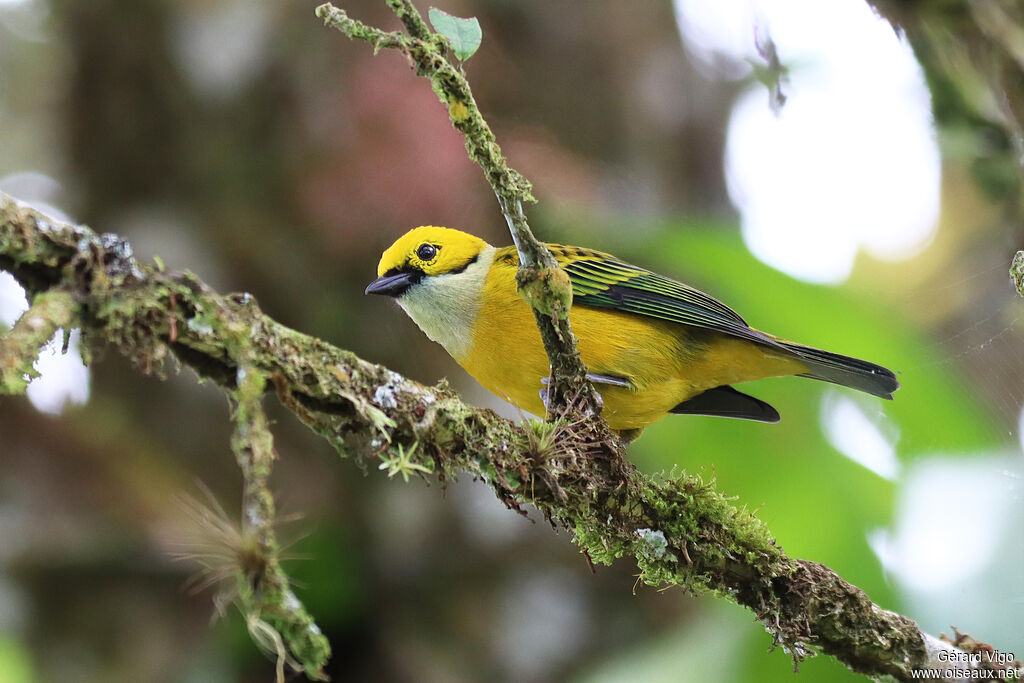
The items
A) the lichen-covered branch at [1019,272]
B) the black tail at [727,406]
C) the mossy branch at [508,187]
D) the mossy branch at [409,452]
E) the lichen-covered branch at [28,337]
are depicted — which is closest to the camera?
the lichen-covered branch at [28,337]

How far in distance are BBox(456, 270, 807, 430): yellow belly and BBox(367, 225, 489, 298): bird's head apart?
16 centimetres

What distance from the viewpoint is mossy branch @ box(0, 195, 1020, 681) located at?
129 cm

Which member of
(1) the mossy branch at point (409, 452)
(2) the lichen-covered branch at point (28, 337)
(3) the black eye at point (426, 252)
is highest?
(3) the black eye at point (426, 252)

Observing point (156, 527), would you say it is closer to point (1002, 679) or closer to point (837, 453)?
point (837, 453)

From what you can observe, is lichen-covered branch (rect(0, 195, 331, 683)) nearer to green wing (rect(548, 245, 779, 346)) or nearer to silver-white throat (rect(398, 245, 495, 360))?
silver-white throat (rect(398, 245, 495, 360))

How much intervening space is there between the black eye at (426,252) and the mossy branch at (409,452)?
978 mm

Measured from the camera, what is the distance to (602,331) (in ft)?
9.47

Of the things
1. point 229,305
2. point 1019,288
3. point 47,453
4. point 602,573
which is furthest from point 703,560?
point 47,453

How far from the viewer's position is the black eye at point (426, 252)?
2928mm


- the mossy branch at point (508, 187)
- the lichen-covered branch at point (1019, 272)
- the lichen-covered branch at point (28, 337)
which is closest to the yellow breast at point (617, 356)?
the mossy branch at point (508, 187)

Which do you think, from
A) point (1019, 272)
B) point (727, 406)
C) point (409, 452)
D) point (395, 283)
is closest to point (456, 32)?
point (409, 452)

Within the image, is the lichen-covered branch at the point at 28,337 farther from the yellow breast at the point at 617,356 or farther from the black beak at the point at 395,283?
the yellow breast at the point at 617,356

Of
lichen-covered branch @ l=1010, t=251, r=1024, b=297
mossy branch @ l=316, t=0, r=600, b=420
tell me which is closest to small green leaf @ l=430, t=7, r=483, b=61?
mossy branch @ l=316, t=0, r=600, b=420

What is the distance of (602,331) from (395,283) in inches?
28.9
